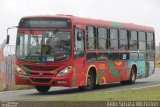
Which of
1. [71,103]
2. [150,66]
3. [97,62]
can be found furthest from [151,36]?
[71,103]

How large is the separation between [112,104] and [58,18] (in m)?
10.4

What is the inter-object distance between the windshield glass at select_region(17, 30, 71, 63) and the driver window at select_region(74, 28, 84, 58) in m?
0.47

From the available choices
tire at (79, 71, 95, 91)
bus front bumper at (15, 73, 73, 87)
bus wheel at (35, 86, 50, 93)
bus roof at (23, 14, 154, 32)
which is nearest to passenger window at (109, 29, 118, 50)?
bus roof at (23, 14, 154, 32)

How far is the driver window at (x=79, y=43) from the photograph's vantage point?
25.7 meters

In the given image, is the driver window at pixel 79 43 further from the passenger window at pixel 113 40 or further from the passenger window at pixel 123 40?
the passenger window at pixel 123 40

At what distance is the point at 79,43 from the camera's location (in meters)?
26.0

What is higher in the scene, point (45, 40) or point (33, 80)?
point (45, 40)

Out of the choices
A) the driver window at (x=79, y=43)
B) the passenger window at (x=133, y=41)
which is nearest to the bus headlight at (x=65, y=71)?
the driver window at (x=79, y=43)

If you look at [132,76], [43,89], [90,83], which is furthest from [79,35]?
[132,76]

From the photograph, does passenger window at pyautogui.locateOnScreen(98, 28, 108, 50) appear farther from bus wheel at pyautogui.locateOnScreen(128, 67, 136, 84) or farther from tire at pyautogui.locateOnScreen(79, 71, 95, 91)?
bus wheel at pyautogui.locateOnScreen(128, 67, 136, 84)

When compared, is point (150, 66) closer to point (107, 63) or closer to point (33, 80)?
point (107, 63)

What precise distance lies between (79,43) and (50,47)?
1.36 metres

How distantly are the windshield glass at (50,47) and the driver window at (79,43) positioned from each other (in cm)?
47

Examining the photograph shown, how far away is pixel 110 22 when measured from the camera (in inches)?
1187
